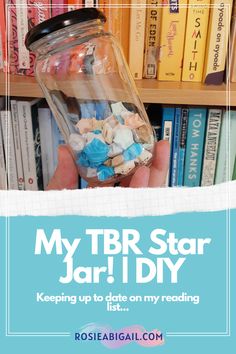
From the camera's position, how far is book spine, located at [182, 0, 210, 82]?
63 cm

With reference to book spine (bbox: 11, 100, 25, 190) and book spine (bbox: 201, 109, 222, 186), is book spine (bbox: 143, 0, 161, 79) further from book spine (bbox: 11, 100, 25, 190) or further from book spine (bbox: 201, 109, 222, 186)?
book spine (bbox: 11, 100, 25, 190)

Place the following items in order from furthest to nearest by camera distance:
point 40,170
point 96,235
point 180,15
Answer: point 40,170 < point 180,15 < point 96,235

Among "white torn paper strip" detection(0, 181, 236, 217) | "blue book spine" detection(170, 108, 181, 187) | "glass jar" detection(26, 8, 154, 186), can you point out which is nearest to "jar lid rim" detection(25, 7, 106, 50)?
"glass jar" detection(26, 8, 154, 186)

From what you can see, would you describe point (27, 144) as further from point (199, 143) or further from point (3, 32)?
point (199, 143)

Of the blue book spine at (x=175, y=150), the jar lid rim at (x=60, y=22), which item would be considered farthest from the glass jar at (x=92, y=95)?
the blue book spine at (x=175, y=150)

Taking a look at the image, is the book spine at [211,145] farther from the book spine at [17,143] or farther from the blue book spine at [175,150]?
the book spine at [17,143]

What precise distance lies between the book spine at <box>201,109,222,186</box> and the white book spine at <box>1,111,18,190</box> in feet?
1.09

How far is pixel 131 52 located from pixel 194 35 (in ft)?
0.33

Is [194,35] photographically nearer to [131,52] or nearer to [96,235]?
[131,52]

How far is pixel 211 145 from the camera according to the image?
0.72m

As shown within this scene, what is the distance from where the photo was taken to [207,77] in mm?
664

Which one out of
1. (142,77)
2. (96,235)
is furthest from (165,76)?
(96,235)

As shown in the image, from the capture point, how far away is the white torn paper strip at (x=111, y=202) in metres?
0.43

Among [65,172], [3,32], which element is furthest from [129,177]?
[3,32]
